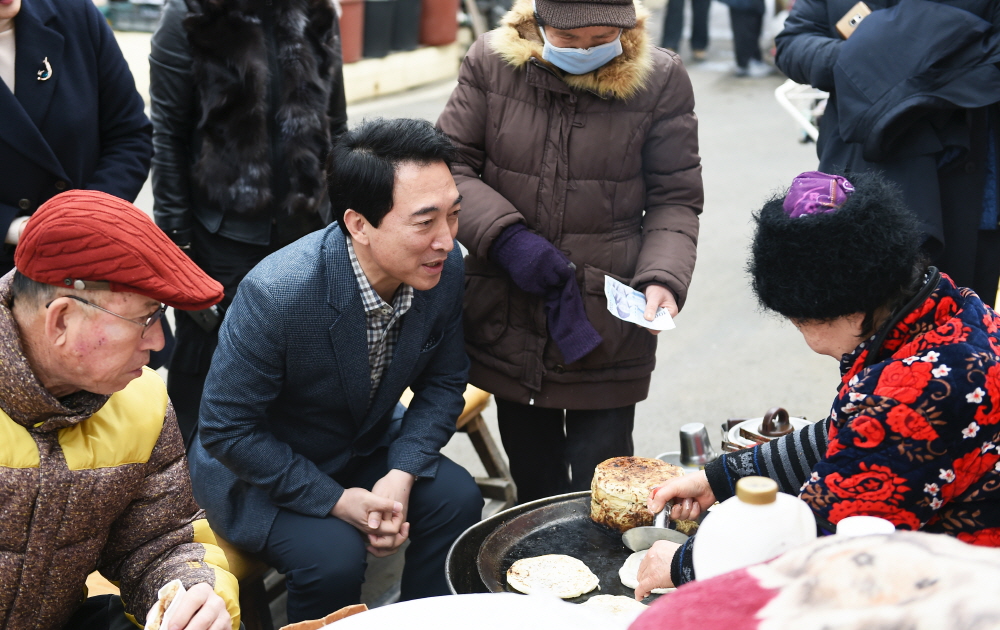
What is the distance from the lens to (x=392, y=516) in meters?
2.46

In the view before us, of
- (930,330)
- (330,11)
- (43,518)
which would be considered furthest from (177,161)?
(930,330)

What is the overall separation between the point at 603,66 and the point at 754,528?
168 cm

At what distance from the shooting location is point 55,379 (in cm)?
174

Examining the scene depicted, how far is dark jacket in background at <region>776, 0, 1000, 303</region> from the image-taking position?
277 cm

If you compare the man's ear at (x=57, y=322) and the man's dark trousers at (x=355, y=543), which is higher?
the man's ear at (x=57, y=322)

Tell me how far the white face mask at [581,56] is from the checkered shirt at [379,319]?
2.38 feet

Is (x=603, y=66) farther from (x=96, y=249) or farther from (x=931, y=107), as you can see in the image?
(x=96, y=249)

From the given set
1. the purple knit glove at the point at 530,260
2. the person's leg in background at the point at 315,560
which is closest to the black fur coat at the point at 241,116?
the purple knit glove at the point at 530,260

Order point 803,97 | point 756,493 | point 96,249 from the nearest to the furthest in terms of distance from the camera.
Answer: point 756,493, point 96,249, point 803,97

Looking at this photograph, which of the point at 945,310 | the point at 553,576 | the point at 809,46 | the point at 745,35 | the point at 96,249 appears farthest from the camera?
the point at 745,35

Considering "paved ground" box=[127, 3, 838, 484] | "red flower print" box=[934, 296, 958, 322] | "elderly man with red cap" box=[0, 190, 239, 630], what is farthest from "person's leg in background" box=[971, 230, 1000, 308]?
"elderly man with red cap" box=[0, 190, 239, 630]

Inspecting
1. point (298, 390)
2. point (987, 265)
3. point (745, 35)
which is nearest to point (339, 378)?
point (298, 390)

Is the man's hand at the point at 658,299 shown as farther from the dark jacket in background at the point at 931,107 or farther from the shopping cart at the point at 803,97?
the shopping cart at the point at 803,97

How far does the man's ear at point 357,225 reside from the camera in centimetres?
234
